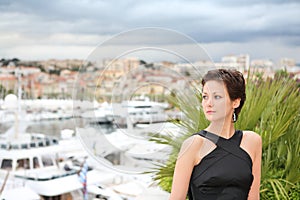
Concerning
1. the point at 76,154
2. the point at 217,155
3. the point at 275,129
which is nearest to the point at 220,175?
the point at 217,155

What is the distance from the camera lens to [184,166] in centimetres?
84

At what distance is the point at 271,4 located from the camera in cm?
350

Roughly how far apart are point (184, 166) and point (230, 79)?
20 centimetres

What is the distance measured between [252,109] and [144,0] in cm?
120

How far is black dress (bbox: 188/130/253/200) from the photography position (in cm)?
86

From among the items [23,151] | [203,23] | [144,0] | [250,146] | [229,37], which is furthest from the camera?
[229,37]

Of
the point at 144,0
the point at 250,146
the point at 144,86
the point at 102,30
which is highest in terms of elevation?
the point at 144,0

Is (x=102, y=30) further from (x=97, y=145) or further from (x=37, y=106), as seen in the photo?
(x=97, y=145)

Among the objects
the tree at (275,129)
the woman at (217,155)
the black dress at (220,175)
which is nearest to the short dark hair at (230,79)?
the woman at (217,155)

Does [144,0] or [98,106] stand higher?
[144,0]

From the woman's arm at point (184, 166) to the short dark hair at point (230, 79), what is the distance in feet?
0.40

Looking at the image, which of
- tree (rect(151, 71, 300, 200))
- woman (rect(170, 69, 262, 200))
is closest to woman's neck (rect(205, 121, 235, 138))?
woman (rect(170, 69, 262, 200))

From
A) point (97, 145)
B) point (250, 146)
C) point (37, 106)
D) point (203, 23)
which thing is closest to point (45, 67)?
point (37, 106)

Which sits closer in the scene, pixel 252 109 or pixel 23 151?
pixel 252 109
